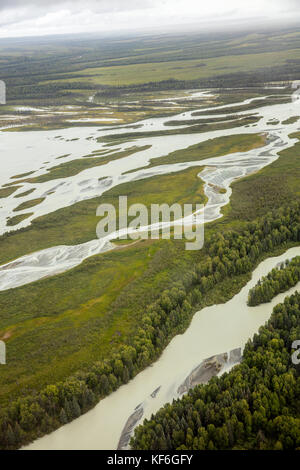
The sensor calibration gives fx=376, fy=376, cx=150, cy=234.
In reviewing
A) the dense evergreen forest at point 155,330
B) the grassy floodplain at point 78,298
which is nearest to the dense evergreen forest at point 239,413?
the dense evergreen forest at point 155,330

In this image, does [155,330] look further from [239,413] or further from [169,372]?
→ [239,413]

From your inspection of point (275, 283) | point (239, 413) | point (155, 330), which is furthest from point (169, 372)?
point (275, 283)

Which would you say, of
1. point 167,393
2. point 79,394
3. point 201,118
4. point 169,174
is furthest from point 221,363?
point 201,118

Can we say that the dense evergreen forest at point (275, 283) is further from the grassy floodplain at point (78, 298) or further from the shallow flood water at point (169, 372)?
the grassy floodplain at point (78, 298)

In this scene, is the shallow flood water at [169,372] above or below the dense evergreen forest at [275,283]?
below

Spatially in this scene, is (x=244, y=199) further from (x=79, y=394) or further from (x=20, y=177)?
(x=20, y=177)

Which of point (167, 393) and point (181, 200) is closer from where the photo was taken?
point (167, 393)

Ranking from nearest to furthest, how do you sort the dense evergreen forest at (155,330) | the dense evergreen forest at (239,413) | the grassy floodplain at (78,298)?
the dense evergreen forest at (239,413) < the dense evergreen forest at (155,330) < the grassy floodplain at (78,298)

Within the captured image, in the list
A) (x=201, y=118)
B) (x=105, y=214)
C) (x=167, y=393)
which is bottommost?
(x=167, y=393)
